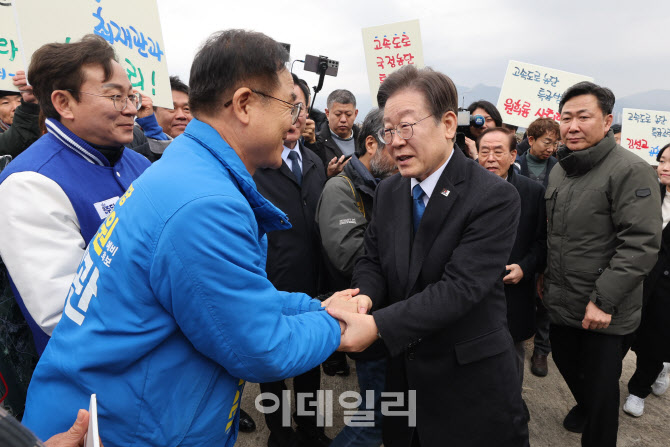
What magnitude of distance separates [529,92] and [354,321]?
19.1 ft

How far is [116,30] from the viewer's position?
290 centimetres

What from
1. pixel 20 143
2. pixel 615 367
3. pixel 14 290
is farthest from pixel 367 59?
pixel 14 290

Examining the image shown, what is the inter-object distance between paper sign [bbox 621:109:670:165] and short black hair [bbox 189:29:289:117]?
6484 millimetres

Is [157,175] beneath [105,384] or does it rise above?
above

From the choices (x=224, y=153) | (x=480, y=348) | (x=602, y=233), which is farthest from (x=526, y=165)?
(x=224, y=153)

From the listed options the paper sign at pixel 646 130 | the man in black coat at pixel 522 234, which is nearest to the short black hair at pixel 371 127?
the man in black coat at pixel 522 234

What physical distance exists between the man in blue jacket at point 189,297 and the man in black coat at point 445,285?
1.96 ft

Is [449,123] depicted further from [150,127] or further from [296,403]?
[150,127]

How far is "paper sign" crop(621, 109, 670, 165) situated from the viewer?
5.95 m

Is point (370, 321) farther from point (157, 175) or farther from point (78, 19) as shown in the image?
point (78, 19)

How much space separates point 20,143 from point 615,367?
446 cm

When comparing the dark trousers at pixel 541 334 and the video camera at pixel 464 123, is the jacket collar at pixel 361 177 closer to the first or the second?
the video camera at pixel 464 123

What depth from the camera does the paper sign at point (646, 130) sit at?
5.95 meters

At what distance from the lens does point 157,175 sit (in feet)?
3.89
